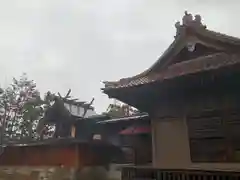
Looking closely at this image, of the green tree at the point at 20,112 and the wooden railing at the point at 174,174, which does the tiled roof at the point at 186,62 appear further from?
the green tree at the point at 20,112

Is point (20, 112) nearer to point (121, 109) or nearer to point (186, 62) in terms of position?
point (121, 109)

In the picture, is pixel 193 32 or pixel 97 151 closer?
pixel 193 32

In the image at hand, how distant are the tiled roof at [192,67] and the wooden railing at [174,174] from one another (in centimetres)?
258

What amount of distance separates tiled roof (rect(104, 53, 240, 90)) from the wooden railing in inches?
102

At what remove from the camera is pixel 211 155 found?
30.5 feet

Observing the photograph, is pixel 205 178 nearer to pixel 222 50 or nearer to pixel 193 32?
pixel 222 50

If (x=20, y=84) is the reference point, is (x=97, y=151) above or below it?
below

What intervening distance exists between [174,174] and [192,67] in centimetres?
304

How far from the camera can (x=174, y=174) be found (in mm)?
8797

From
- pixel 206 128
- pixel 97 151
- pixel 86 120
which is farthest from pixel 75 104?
pixel 206 128

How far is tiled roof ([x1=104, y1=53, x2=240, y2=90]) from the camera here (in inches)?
325

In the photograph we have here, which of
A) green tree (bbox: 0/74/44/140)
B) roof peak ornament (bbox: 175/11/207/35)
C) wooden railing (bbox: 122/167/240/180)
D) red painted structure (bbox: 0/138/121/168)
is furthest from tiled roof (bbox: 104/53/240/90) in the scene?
green tree (bbox: 0/74/44/140)

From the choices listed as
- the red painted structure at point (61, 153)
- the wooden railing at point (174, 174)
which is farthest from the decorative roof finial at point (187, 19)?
the red painted structure at point (61, 153)

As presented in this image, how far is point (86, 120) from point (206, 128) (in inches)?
→ 445
